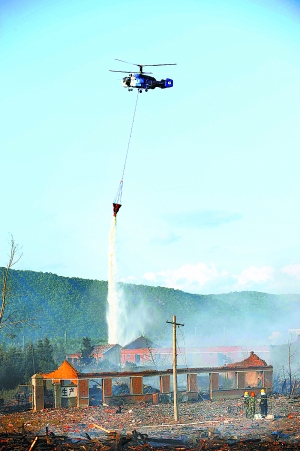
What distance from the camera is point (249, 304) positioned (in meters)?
178

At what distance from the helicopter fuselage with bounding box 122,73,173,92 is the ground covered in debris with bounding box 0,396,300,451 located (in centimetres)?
1645

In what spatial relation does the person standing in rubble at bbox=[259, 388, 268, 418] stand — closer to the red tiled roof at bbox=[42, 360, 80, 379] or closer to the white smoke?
the red tiled roof at bbox=[42, 360, 80, 379]

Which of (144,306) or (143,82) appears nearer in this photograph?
(143,82)

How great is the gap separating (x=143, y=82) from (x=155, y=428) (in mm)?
16672

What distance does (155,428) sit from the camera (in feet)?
102

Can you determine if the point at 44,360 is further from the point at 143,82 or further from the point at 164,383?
the point at 143,82

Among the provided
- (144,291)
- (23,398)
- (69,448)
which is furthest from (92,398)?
(144,291)

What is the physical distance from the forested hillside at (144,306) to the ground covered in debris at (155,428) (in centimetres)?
6826

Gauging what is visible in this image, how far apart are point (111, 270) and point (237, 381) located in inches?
1055

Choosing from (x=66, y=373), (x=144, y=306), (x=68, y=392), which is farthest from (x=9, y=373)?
(x=144, y=306)

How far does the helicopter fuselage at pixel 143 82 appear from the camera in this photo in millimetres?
33812

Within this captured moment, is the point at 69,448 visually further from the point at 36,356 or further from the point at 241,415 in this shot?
the point at 36,356

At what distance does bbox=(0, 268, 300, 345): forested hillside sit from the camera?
12756cm

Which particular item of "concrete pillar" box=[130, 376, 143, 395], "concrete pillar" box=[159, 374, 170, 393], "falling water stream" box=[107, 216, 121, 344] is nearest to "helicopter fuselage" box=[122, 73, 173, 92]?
"concrete pillar" box=[130, 376, 143, 395]
